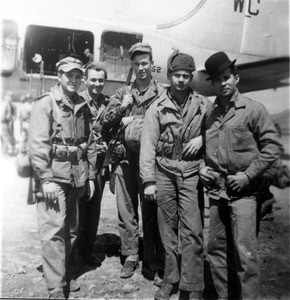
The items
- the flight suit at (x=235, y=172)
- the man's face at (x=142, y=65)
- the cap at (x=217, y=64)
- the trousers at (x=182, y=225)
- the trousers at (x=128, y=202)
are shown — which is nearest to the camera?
the flight suit at (x=235, y=172)

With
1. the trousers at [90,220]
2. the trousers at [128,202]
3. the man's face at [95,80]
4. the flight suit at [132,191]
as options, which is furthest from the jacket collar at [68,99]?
the trousers at [90,220]

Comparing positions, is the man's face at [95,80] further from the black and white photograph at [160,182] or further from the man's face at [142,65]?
the man's face at [142,65]

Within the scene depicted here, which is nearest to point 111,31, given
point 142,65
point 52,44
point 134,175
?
point 52,44

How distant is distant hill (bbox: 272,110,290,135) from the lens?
255 cm

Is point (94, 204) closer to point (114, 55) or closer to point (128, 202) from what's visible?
point (128, 202)

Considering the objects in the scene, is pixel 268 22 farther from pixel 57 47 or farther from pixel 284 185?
pixel 284 185

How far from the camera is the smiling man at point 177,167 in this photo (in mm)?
2842

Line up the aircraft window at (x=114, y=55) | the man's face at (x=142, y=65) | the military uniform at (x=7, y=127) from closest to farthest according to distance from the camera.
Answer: the man's face at (x=142, y=65) → the aircraft window at (x=114, y=55) → the military uniform at (x=7, y=127)

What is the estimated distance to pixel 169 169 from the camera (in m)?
2.94

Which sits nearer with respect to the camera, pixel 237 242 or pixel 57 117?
pixel 237 242

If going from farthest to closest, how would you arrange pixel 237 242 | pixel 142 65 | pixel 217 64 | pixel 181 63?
pixel 142 65
pixel 181 63
pixel 217 64
pixel 237 242

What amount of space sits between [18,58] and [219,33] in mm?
4656

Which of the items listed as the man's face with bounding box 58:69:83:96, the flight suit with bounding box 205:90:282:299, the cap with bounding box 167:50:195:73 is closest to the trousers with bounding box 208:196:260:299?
the flight suit with bounding box 205:90:282:299

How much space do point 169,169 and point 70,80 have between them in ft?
4.04
